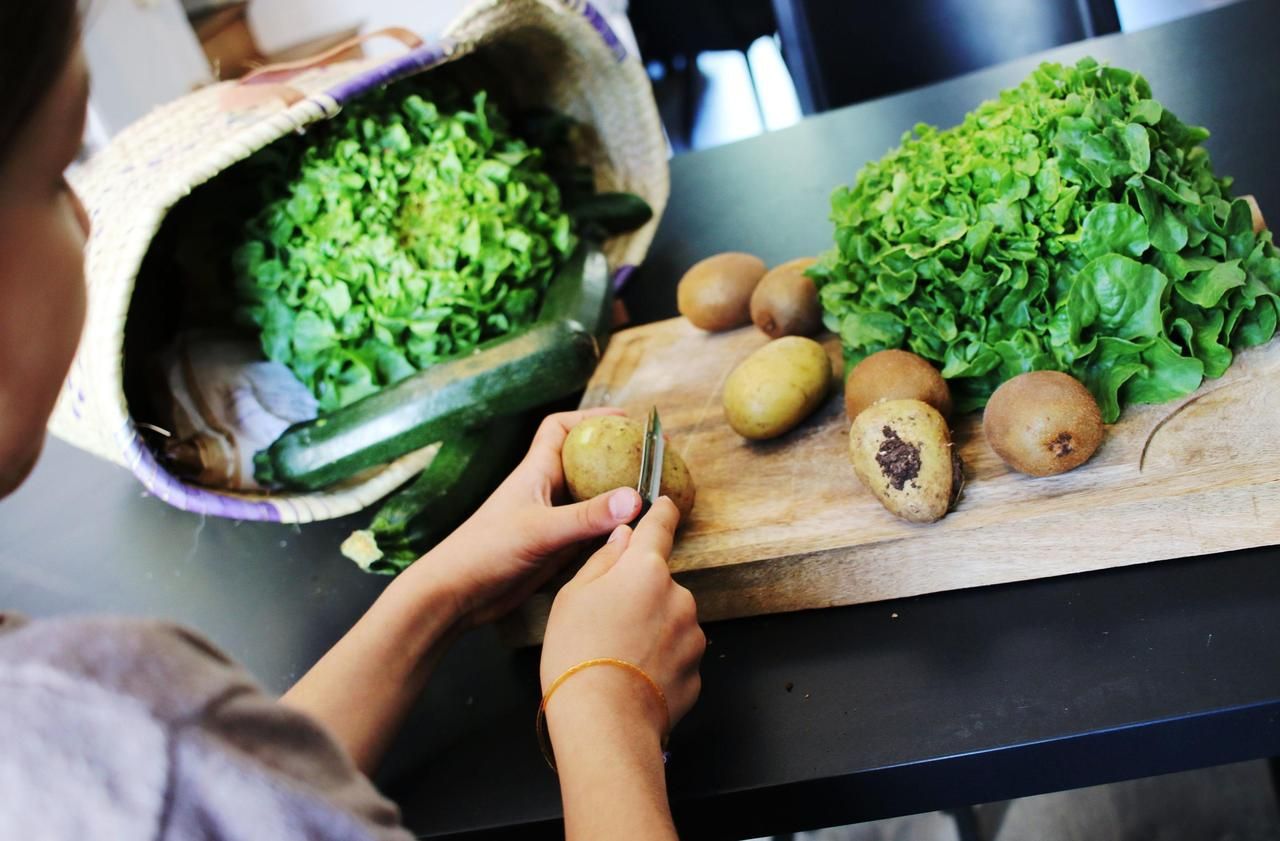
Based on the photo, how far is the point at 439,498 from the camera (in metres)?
1.29

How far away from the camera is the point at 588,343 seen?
143 cm

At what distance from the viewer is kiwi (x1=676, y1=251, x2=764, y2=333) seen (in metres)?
1.41

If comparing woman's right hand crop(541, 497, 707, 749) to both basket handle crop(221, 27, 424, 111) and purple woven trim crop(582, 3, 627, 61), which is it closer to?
basket handle crop(221, 27, 424, 111)

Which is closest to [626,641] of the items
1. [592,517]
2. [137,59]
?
[592,517]

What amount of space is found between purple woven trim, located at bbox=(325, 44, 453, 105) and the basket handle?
75 mm

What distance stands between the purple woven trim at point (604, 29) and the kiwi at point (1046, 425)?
1.04 m

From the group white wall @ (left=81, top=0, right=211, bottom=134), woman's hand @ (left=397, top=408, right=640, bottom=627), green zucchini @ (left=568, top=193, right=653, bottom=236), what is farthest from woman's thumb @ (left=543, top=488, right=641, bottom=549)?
white wall @ (left=81, top=0, right=211, bottom=134)

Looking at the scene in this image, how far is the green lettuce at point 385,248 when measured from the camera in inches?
59.6

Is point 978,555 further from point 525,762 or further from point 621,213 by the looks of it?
point 621,213

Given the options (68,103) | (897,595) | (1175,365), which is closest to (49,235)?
(68,103)

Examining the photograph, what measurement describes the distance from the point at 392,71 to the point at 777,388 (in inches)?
31.1

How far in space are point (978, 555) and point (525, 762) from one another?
45 centimetres

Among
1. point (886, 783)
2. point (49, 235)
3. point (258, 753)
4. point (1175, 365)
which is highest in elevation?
point (49, 235)

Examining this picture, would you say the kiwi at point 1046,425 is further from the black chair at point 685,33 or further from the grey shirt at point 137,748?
the black chair at point 685,33
